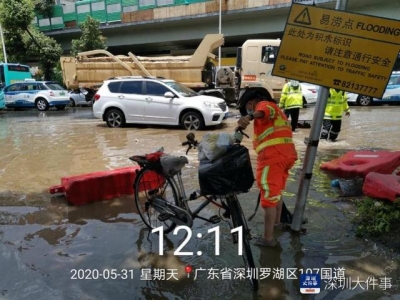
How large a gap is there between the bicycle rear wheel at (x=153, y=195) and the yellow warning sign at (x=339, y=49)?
1.54 m

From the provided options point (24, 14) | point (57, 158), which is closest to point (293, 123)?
point (57, 158)

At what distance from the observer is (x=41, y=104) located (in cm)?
1942

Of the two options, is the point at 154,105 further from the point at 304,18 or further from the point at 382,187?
the point at 304,18

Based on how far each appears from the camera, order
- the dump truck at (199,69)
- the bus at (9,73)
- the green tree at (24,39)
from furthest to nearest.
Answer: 1. the green tree at (24,39)
2. the bus at (9,73)
3. the dump truck at (199,69)

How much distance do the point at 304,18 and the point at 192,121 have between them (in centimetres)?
745

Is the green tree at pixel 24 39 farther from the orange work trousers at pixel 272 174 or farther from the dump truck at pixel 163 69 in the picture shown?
the orange work trousers at pixel 272 174

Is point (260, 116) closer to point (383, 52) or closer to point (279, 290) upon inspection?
point (383, 52)

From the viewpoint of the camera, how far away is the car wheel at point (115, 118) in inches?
451

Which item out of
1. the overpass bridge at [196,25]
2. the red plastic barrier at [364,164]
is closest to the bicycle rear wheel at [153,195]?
the red plastic barrier at [364,164]

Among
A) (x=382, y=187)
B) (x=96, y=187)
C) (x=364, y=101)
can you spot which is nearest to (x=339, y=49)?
(x=382, y=187)

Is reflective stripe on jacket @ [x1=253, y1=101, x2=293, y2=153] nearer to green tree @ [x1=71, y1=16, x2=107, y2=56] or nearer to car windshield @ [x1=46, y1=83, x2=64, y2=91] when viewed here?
car windshield @ [x1=46, y1=83, x2=64, y2=91]

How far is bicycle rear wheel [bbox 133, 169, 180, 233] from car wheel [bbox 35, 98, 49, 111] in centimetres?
1722

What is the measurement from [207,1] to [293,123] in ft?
60.0

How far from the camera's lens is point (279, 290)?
285 cm
